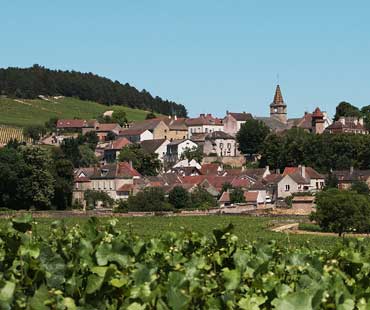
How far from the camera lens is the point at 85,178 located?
126625 millimetres

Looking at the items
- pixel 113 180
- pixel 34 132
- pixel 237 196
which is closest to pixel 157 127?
pixel 34 132

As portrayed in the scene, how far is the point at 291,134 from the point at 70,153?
36922 millimetres

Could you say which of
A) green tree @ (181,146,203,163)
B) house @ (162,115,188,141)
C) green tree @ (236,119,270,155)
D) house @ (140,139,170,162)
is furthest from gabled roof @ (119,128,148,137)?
green tree @ (236,119,270,155)

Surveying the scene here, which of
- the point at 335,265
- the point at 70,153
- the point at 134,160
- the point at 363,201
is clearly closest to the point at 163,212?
the point at 363,201

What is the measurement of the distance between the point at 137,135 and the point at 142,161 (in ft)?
124

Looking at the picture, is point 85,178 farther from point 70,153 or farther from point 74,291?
point 74,291

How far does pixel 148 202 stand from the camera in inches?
3829

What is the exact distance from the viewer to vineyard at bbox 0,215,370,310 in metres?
8.06

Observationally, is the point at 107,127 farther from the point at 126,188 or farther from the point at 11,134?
the point at 126,188

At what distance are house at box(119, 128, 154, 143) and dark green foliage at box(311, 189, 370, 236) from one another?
354 feet

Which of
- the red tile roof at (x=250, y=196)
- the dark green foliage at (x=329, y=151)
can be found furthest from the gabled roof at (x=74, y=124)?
the red tile roof at (x=250, y=196)

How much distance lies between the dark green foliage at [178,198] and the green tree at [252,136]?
51016 mm

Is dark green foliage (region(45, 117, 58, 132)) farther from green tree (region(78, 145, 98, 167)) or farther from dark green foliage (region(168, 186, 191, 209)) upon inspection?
dark green foliage (region(168, 186, 191, 209))

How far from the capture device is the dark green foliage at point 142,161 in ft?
450
